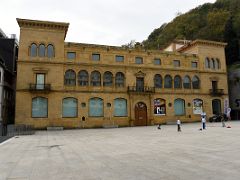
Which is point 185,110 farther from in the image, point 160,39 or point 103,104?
point 160,39

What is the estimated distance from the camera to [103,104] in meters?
34.8

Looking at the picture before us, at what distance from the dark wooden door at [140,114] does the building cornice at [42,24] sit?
608 inches

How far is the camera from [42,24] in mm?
33156

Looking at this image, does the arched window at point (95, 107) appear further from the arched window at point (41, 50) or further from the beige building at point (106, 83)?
the arched window at point (41, 50)

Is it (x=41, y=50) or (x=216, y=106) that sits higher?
(x=41, y=50)

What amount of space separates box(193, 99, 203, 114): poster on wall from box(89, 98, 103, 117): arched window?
1581 centimetres

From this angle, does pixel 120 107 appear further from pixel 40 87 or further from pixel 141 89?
pixel 40 87

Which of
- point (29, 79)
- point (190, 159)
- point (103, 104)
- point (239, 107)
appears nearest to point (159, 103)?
point (103, 104)

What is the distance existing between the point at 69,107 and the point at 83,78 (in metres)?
4.63

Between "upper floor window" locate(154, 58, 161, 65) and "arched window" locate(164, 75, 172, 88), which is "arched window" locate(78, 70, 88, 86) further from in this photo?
"arched window" locate(164, 75, 172, 88)

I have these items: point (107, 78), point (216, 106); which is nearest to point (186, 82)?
point (216, 106)

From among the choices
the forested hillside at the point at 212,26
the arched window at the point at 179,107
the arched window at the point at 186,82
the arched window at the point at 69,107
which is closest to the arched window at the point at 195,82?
the arched window at the point at 186,82

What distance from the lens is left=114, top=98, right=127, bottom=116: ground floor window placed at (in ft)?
116

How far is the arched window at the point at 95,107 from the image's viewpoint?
3422 cm
